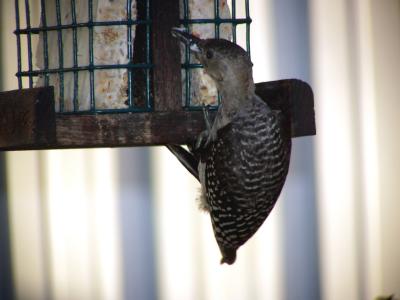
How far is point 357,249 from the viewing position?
171 inches

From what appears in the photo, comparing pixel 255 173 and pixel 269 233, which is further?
pixel 269 233

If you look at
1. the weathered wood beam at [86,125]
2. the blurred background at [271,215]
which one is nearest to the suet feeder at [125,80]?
the weathered wood beam at [86,125]

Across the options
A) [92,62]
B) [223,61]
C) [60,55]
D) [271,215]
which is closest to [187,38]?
[223,61]

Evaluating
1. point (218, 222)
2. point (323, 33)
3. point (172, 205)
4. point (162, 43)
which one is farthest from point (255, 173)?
point (323, 33)

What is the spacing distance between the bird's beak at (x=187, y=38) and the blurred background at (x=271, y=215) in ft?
5.62

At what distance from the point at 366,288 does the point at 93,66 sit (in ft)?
8.35

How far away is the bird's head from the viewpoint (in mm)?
2445

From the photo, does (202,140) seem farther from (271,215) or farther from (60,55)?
(271,215)

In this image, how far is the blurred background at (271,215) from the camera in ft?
13.8

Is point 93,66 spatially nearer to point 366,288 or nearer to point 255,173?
point 255,173

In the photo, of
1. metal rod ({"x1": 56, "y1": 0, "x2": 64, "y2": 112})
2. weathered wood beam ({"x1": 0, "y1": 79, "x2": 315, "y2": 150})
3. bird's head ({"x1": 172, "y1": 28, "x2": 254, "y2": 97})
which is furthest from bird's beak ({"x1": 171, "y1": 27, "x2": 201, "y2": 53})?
metal rod ({"x1": 56, "y1": 0, "x2": 64, "y2": 112})

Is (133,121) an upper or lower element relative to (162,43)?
lower

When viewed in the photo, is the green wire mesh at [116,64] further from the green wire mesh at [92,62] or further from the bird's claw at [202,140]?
the bird's claw at [202,140]

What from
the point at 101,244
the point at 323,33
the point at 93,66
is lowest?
the point at 101,244
